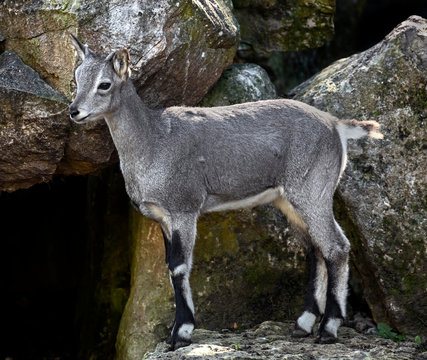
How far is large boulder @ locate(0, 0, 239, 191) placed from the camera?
7.42 m

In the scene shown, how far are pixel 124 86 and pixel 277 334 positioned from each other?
129 inches

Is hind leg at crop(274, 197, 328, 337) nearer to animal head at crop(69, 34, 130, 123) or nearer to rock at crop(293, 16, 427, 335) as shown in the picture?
rock at crop(293, 16, 427, 335)

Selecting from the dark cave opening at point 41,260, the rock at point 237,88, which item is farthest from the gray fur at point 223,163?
the dark cave opening at point 41,260

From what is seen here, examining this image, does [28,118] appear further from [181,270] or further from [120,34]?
[181,270]

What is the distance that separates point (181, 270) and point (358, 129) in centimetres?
245

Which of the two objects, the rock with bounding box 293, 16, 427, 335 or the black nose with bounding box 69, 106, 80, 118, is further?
the rock with bounding box 293, 16, 427, 335

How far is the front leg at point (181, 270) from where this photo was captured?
718cm

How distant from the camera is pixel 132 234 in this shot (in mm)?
9258

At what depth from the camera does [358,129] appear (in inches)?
302

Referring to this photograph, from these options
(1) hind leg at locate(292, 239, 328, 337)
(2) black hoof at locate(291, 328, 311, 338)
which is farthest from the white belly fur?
(2) black hoof at locate(291, 328, 311, 338)

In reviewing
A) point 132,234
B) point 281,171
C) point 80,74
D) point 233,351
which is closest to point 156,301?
point 132,234

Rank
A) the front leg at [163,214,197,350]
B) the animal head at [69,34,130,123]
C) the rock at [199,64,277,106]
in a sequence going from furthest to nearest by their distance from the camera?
the rock at [199,64,277,106]
the front leg at [163,214,197,350]
the animal head at [69,34,130,123]

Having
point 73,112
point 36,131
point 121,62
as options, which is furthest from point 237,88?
point 73,112

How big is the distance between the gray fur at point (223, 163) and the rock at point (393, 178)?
501 millimetres
